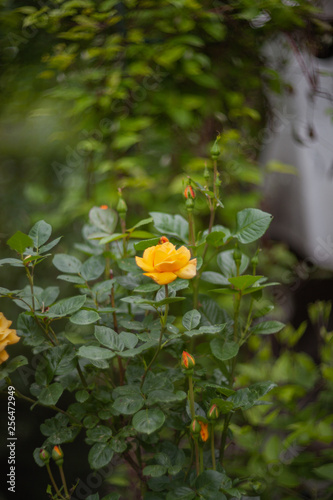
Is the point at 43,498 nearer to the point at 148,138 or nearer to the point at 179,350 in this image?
the point at 179,350

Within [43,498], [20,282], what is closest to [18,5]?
[20,282]

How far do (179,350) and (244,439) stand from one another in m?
0.50

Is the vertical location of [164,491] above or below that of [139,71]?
below

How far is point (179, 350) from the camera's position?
73 cm

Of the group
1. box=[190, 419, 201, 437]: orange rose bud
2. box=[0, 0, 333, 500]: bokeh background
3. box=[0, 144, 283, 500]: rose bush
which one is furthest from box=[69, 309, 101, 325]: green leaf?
box=[0, 0, 333, 500]: bokeh background

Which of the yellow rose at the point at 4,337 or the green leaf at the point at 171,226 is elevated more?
the green leaf at the point at 171,226

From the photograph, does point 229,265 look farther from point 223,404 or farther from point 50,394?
point 50,394

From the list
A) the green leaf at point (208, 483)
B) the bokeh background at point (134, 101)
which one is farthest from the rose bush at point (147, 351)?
the bokeh background at point (134, 101)

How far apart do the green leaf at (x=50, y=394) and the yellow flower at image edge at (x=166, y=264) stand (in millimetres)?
237

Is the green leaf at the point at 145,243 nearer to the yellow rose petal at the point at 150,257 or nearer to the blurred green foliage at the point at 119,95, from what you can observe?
the yellow rose petal at the point at 150,257

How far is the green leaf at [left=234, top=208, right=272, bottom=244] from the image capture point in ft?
2.20

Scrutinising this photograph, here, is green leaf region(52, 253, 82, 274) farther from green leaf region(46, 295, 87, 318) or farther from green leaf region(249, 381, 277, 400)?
green leaf region(249, 381, 277, 400)

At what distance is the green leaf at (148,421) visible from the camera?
0.56m

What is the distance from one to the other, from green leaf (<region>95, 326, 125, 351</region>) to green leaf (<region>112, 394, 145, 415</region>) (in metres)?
0.07
